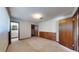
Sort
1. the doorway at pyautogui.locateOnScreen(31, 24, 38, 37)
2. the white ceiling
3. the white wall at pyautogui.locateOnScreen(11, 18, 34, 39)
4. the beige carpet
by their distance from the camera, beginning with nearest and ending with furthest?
the white ceiling
the beige carpet
the white wall at pyautogui.locateOnScreen(11, 18, 34, 39)
the doorway at pyautogui.locateOnScreen(31, 24, 38, 37)

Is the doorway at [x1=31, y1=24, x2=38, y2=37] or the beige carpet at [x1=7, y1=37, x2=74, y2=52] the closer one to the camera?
the beige carpet at [x1=7, y1=37, x2=74, y2=52]

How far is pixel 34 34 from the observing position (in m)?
10.8

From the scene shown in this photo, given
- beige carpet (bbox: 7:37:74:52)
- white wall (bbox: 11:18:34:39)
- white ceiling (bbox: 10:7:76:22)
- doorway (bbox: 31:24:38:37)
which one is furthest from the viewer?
doorway (bbox: 31:24:38:37)

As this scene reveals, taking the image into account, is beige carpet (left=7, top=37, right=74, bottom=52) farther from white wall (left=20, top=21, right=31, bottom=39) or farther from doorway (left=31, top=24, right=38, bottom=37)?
doorway (left=31, top=24, right=38, bottom=37)

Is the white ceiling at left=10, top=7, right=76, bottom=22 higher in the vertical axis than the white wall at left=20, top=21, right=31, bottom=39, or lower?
higher

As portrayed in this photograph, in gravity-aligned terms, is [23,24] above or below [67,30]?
above

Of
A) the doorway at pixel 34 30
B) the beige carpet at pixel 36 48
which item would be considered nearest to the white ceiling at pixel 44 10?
the beige carpet at pixel 36 48

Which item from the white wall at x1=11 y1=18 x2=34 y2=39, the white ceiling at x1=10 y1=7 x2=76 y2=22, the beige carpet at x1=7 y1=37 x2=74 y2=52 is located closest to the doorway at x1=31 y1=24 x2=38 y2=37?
the white wall at x1=11 y1=18 x2=34 y2=39

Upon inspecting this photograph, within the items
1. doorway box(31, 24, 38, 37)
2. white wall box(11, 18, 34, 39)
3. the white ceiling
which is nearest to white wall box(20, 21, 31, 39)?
white wall box(11, 18, 34, 39)

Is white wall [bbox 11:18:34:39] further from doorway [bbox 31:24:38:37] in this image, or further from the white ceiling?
the white ceiling

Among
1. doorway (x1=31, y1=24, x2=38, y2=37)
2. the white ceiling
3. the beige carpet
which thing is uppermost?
the white ceiling
